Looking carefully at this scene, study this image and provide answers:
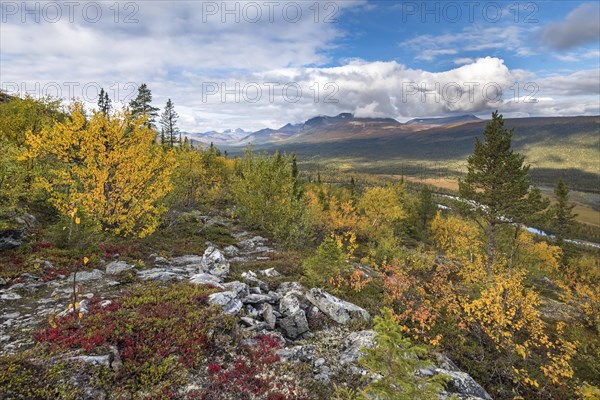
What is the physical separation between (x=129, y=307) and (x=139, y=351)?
2.99 metres

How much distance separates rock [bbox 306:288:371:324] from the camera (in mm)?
14680

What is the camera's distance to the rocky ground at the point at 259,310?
1052 cm

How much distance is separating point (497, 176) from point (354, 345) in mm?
26852

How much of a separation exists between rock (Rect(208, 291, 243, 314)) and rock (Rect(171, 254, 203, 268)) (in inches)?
283

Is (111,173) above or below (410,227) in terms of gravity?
above

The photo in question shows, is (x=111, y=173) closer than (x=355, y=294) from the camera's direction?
Yes

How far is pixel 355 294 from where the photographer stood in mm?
18984

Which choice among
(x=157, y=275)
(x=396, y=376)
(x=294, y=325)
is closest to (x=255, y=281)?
(x=294, y=325)

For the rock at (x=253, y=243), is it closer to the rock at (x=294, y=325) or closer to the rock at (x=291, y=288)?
the rock at (x=291, y=288)

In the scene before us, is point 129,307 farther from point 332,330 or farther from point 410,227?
point 410,227

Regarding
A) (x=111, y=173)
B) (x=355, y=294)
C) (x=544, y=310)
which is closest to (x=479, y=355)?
(x=355, y=294)

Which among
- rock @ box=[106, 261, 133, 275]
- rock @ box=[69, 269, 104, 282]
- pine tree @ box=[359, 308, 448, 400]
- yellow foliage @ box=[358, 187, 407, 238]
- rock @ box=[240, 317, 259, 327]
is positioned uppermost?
pine tree @ box=[359, 308, 448, 400]

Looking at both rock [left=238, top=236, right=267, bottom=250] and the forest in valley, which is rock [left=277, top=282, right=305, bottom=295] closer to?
the forest in valley

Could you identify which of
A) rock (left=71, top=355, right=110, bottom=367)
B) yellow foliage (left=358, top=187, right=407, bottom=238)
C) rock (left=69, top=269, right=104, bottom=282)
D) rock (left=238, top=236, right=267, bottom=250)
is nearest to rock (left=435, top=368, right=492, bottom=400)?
rock (left=71, top=355, right=110, bottom=367)
